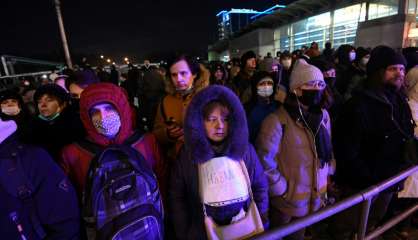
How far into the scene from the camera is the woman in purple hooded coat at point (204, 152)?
178 cm

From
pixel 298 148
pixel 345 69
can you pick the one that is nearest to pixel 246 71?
pixel 345 69

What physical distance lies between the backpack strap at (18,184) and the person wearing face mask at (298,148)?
169cm

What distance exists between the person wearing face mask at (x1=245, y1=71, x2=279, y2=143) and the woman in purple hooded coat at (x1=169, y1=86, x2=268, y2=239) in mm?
958

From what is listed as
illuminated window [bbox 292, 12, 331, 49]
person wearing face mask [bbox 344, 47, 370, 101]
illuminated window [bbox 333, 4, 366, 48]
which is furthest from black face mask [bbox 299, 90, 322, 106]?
illuminated window [bbox 292, 12, 331, 49]

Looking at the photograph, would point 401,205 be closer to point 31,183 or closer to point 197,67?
point 197,67

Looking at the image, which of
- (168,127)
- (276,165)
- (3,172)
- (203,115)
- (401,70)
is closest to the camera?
(3,172)

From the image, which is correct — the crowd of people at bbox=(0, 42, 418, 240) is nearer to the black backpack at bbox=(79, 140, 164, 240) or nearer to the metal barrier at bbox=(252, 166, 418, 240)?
the black backpack at bbox=(79, 140, 164, 240)

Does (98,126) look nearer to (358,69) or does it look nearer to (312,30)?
(358,69)

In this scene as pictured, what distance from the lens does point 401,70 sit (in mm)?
2674

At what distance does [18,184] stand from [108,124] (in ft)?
2.00

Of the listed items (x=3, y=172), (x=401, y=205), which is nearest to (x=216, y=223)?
(x=3, y=172)

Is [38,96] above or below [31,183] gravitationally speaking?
above

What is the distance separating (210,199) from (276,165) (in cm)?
86

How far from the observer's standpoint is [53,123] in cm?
246
